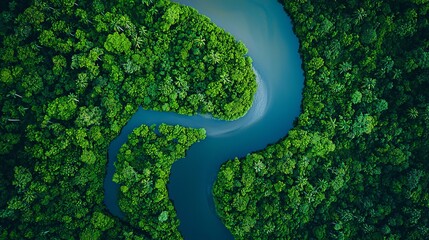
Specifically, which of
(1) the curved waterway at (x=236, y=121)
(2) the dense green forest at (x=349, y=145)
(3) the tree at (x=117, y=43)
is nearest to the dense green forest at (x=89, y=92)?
(3) the tree at (x=117, y=43)

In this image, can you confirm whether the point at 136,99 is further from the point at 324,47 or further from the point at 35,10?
the point at 324,47

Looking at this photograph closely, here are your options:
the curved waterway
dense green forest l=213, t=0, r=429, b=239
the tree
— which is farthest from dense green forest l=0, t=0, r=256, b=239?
dense green forest l=213, t=0, r=429, b=239

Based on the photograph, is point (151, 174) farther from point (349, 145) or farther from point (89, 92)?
point (349, 145)

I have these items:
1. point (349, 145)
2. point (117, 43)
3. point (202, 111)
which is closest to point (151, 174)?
point (202, 111)

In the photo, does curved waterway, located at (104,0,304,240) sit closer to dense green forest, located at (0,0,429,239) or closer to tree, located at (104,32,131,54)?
dense green forest, located at (0,0,429,239)

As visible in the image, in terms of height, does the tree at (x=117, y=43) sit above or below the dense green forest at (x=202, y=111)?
above

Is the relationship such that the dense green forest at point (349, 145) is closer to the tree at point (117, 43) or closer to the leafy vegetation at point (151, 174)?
the leafy vegetation at point (151, 174)

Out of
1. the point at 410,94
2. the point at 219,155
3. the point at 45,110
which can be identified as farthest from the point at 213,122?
the point at 410,94

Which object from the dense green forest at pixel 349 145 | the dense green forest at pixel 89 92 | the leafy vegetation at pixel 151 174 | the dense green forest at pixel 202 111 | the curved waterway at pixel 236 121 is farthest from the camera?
the curved waterway at pixel 236 121
